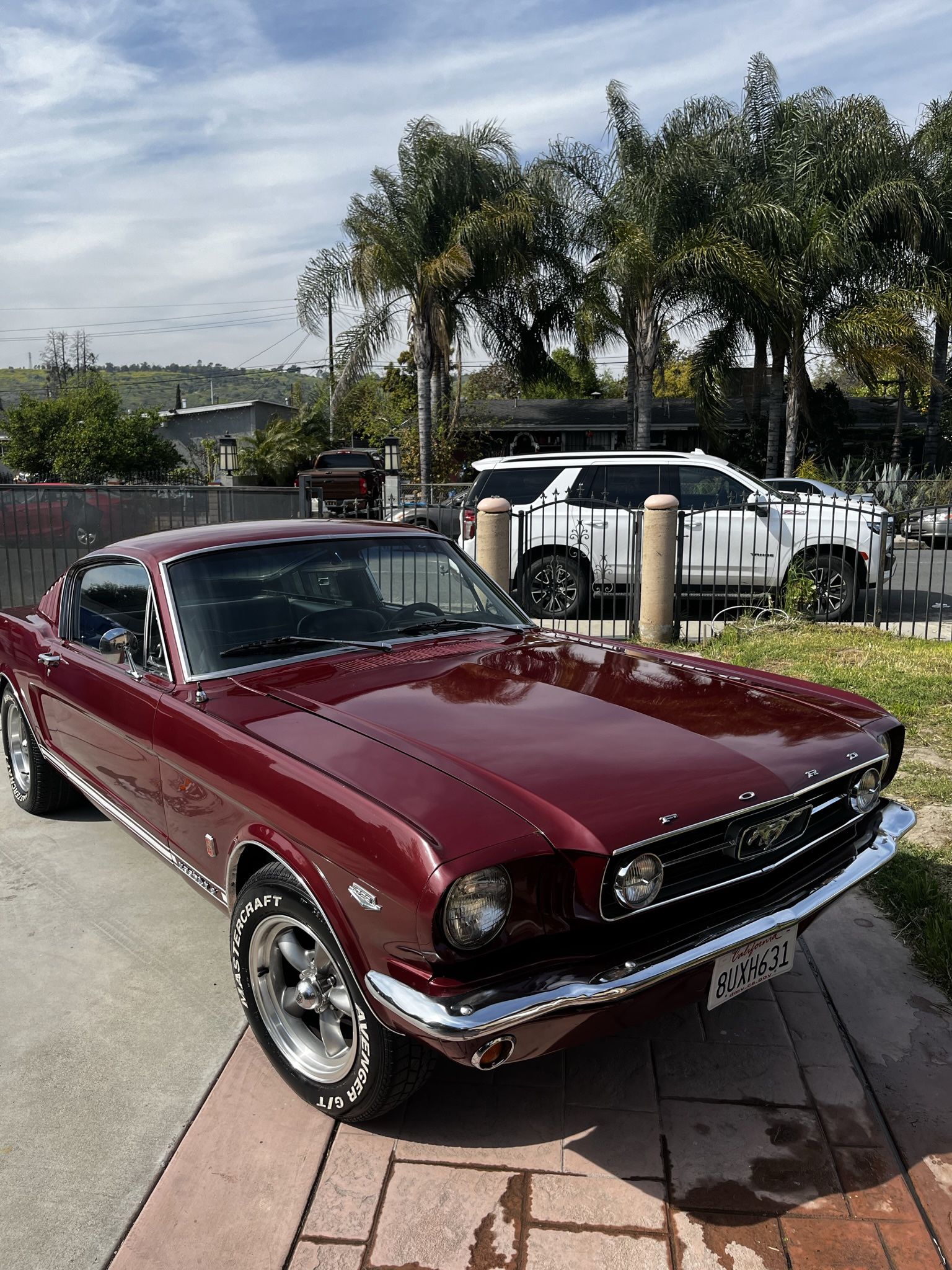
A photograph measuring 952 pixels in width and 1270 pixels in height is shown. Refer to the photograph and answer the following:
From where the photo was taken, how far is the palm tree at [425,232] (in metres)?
21.9

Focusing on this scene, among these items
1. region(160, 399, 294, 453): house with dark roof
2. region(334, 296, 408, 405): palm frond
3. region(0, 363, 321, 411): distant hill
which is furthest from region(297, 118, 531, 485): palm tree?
region(0, 363, 321, 411): distant hill

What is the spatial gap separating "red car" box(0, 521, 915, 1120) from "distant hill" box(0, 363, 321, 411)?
4812 inches

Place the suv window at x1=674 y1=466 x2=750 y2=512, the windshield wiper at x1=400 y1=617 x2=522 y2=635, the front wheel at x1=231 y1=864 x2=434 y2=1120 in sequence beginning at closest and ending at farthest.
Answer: the front wheel at x1=231 y1=864 x2=434 y2=1120 < the windshield wiper at x1=400 y1=617 x2=522 y2=635 < the suv window at x1=674 y1=466 x2=750 y2=512

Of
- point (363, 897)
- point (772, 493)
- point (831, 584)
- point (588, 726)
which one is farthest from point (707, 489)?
point (363, 897)

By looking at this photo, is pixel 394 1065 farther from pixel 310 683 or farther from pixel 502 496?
pixel 502 496

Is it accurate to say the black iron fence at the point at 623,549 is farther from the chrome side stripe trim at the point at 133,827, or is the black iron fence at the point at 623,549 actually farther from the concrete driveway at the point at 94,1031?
the concrete driveway at the point at 94,1031

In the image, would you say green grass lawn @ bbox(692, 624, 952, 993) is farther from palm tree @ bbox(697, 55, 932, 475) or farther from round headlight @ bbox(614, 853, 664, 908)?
palm tree @ bbox(697, 55, 932, 475)

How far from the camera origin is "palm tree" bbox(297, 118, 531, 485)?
2189 cm

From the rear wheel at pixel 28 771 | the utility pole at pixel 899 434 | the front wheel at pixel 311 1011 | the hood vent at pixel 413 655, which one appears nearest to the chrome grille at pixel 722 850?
the front wheel at pixel 311 1011

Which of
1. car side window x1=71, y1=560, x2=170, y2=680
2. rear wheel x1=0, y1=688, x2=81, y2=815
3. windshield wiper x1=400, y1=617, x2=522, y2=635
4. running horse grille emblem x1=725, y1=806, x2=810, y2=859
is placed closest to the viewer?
running horse grille emblem x1=725, y1=806, x2=810, y2=859

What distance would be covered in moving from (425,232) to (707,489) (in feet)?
45.5

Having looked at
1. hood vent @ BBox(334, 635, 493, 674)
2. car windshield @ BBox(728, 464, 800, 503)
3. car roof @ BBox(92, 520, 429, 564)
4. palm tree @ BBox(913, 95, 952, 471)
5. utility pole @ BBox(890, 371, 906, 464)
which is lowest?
hood vent @ BBox(334, 635, 493, 674)

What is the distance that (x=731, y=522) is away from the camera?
435 inches

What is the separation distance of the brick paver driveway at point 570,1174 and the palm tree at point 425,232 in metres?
20.7
